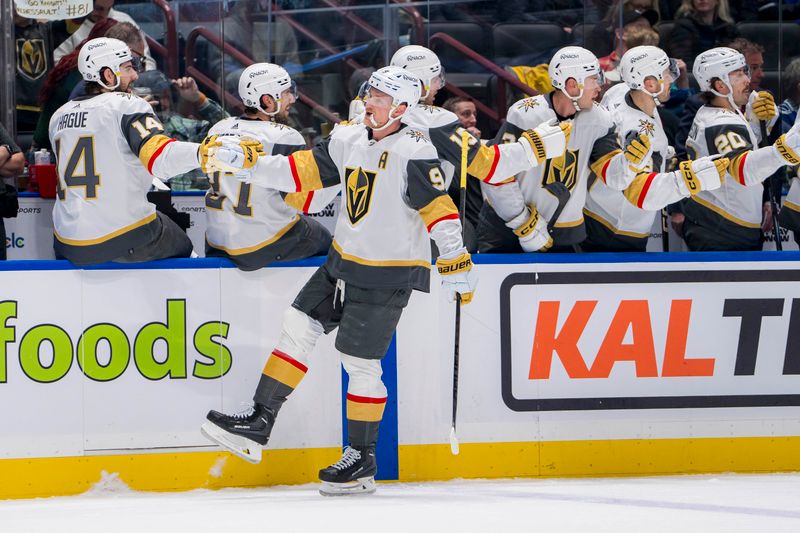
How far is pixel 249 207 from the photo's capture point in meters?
5.02

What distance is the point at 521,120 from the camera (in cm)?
504

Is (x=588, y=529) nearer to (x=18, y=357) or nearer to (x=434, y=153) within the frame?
(x=434, y=153)

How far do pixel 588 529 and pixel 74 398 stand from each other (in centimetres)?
202

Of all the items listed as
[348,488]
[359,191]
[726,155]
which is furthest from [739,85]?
[348,488]

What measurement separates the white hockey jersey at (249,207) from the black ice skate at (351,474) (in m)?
0.94

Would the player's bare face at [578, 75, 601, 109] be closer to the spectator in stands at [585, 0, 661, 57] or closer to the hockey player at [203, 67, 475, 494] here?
the hockey player at [203, 67, 475, 494]

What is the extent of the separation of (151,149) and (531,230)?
1503 millimetres

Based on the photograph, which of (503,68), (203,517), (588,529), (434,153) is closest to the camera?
(588,529)

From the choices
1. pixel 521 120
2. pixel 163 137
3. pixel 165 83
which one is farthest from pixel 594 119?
pixel 165 83

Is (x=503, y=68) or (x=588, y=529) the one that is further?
(x=503, y=68)

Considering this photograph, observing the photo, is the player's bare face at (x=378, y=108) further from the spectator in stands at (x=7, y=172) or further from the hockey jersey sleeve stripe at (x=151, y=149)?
the spectator in stands at (x=7, y=172)

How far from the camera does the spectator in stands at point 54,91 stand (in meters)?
6.18

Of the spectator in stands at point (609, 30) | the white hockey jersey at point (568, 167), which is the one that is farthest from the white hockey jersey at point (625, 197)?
the spectator in stands at point (609, 30)

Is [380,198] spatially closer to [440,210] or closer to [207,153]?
[440,210]
